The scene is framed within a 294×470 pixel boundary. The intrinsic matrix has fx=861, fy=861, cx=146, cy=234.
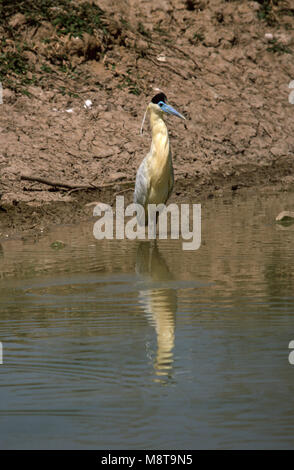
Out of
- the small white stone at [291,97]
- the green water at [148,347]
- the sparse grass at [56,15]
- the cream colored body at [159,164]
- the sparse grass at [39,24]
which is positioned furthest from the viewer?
the small white stone at [291,97]

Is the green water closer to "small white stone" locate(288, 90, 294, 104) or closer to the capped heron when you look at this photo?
the capped heron

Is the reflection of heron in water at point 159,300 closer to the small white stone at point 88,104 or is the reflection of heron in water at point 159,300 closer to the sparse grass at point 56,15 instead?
the small white stone at point 88,104

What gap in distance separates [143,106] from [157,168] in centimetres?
433

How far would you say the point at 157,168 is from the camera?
9703 mm

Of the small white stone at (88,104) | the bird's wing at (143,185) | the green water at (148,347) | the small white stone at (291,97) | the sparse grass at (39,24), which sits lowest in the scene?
the green water at (148,347)

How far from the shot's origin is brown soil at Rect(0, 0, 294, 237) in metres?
11.6

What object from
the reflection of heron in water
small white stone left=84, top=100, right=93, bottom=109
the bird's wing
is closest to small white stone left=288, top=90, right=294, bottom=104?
small white stone left=84, top=100, right=93, bottom=109

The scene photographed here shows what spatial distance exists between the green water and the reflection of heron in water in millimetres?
15

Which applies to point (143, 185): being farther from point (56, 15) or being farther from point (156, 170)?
point (56, 15)

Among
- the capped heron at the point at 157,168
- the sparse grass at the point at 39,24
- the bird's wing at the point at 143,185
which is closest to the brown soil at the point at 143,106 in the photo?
the sparse grass at the point at 39,24

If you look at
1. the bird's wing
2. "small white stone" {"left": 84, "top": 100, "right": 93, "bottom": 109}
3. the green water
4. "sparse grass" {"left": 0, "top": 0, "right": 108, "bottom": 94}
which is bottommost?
the green water

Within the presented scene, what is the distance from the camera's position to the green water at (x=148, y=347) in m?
3.99

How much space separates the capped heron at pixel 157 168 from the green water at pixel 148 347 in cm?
139
